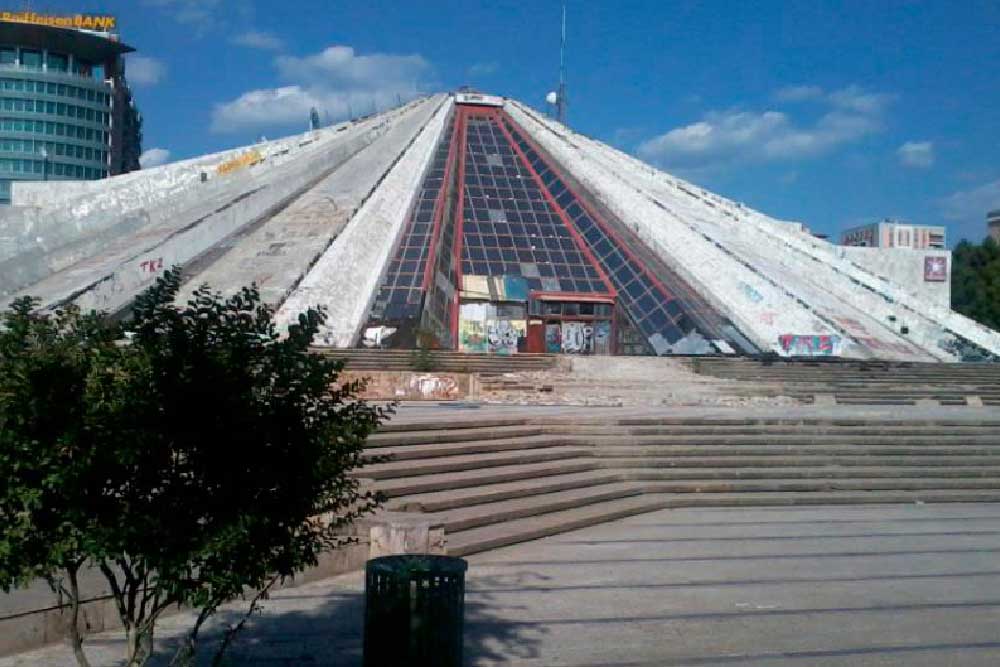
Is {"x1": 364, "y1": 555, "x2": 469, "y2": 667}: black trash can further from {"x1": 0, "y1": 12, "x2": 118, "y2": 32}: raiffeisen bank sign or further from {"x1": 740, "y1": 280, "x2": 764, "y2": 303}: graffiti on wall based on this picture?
{"x1": 0, "y1": 12, "x2": 118, "y2": 32}: raiffeisen bank sign

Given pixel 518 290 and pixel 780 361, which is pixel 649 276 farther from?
pixel 780 361

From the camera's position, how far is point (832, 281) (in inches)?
1043

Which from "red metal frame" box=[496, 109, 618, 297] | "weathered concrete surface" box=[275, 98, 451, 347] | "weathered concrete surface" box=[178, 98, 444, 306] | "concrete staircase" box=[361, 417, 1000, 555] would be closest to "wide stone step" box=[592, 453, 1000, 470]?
"concrete staircase" box=[361, 417, 1000, 555]

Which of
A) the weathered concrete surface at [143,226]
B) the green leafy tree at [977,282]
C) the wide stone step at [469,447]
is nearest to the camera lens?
the wide stone step at [469,447]

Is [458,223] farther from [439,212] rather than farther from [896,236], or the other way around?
[896,236]

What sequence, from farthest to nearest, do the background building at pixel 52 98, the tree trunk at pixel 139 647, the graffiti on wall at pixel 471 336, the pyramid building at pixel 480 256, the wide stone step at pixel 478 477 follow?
1. the background building at pixel 52 98
2. the graffiti on wall at pixel 471 336
3. the pyramid building at pixel 480 256
4. the wide stone step at pixel 478 477
5. the tree trunk at pixel 139 647

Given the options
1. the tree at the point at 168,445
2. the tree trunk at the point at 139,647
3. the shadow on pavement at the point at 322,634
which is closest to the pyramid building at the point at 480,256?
the shadow on pavement at the point at 322,634

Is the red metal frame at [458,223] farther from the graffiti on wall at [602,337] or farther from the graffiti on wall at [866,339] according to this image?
the graffiti on wall at [866,339]

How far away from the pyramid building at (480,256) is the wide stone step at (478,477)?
33.7 feet

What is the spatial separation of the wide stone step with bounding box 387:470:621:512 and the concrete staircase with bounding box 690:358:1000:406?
8.08m

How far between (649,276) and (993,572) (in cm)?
1735

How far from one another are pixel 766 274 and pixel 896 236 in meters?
45.8

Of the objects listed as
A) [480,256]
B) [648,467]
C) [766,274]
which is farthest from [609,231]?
[648,467]

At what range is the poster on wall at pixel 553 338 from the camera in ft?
76.6
